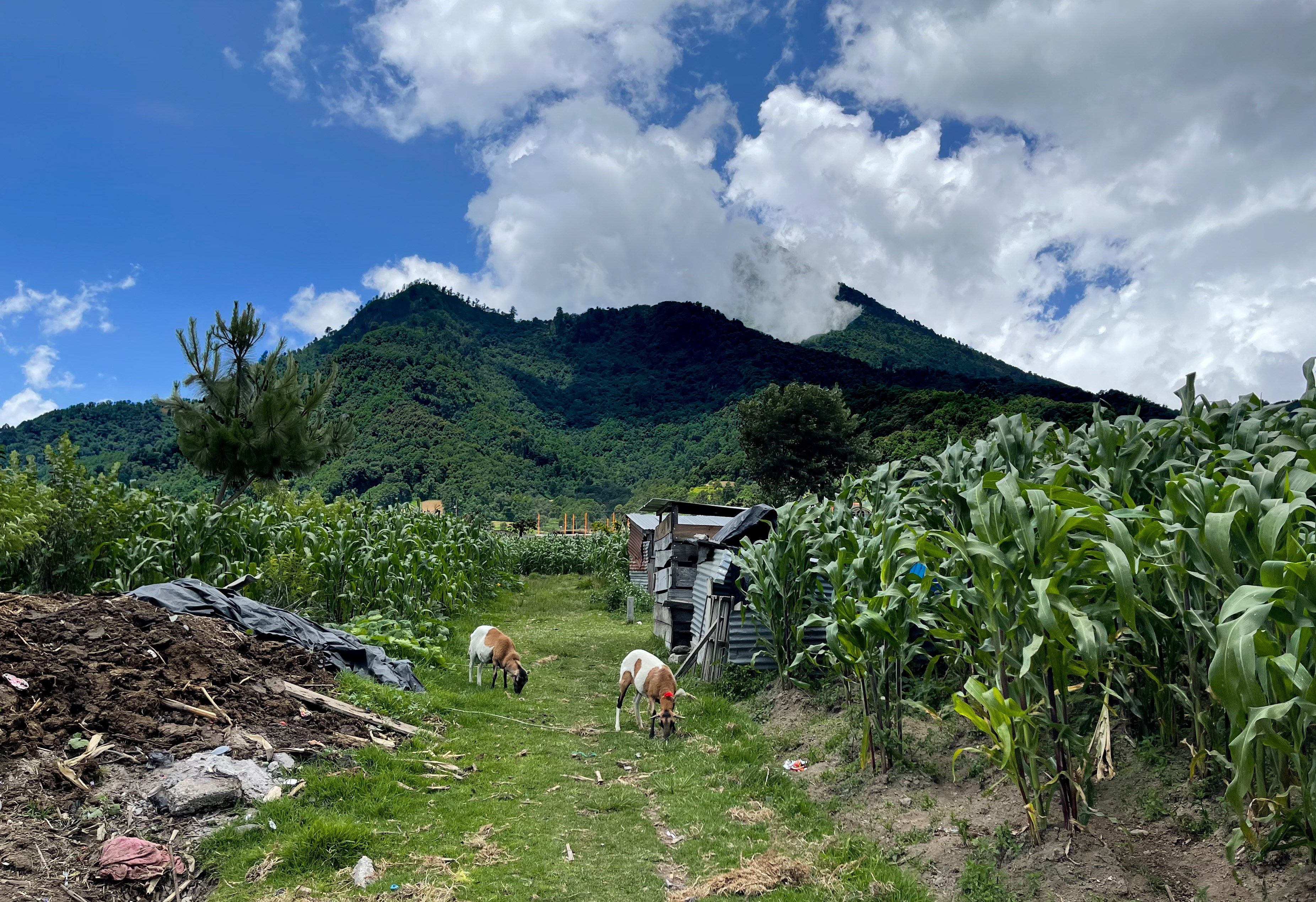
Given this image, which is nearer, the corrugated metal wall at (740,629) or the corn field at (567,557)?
the corrugated metal wall at (740,629)

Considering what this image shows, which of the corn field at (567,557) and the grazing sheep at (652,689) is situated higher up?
the corn field at (567,557)

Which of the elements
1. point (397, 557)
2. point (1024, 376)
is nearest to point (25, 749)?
point (397, 557)

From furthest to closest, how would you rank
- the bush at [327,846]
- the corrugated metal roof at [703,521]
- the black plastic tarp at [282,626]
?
the corrugated metal roof at [703,521] < the black plastic tarp at [282,626] < the bush at [327,846]

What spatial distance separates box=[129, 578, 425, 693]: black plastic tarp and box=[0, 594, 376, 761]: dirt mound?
0.86 feet

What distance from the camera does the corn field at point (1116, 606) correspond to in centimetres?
335

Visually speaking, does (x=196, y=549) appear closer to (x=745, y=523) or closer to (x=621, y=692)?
(x=621, y=692)

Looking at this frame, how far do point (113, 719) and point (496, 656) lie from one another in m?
5.47

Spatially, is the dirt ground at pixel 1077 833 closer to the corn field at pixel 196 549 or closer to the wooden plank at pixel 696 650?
the wooden plank at pixel 696 650

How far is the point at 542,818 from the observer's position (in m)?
6.45

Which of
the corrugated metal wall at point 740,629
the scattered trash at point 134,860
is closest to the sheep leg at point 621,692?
the corrugated metal wall at point 740,629

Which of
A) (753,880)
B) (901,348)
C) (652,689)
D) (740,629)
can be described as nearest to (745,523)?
(740,629)

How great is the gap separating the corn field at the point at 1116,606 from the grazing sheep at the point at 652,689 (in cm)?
262

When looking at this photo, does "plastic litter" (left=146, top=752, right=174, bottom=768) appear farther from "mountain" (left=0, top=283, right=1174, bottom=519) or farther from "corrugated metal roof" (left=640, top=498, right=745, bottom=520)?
"mountain" (left=0, top=283, right=1174, bottom=519)

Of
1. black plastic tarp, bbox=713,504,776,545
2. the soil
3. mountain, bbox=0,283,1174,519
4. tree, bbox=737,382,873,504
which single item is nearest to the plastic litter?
the soil
